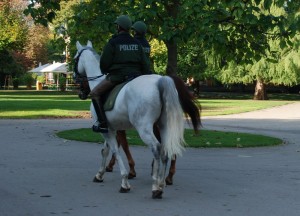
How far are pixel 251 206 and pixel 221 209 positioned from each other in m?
0.46

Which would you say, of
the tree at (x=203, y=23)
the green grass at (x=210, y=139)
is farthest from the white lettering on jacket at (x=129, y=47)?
the green grass at (x=210, y=139)

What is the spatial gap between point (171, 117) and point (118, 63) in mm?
1242

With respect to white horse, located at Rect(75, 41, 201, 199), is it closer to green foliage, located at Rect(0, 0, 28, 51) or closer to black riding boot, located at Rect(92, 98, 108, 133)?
black riding boot, located at Rect(92, 98, 108, 133)

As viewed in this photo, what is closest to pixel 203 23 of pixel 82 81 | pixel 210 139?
pixel 210 139

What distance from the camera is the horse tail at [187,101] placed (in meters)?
8.30

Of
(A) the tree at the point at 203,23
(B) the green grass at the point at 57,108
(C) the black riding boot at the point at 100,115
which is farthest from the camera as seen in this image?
(B) the green grass at the point at 57,108

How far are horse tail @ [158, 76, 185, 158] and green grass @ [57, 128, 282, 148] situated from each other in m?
6.88

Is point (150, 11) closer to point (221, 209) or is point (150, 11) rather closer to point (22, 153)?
point (22, 153)

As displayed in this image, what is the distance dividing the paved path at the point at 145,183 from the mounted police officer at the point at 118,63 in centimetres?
125

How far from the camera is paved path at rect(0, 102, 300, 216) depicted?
734cm

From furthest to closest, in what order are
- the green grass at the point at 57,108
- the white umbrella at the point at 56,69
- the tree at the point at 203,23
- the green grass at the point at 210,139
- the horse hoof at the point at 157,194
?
the white umbrella at the point at 56,69 → the green grass at the point at 57,108 → the green grass at the point at 210,139 → the tree at the point at 203,23 → the horse hoof at the point at 157,194

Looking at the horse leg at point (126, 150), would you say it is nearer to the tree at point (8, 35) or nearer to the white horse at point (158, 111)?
A: the white horse at point (158, 111)

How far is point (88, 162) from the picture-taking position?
38.4 feet

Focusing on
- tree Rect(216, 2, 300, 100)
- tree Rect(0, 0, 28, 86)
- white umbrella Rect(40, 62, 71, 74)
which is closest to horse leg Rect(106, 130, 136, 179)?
tree Rect(216, 2, 300, 100)
